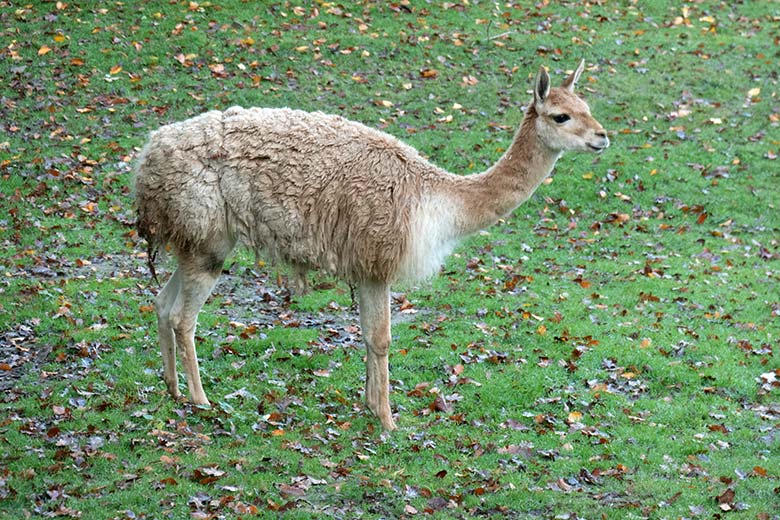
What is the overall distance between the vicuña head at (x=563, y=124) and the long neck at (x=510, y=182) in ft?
0.25

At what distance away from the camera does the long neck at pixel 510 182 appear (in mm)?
8492

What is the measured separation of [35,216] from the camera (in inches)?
514

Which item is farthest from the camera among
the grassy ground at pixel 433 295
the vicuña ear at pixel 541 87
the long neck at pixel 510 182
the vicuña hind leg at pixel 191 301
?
the long neck at pixel 510 182

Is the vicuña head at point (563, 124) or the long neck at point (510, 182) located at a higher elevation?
the vicuña head at point (563, 124)

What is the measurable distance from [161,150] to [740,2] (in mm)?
18060

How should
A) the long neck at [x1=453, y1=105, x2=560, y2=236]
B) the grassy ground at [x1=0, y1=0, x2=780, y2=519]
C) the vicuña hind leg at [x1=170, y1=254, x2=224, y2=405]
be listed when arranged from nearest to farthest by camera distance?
1. the grassy ground at [x1=0, y1=0, x2=780, y2=519]
2. the vicuña hind leg at [x1=170, y1=254, x2=224, y2=405]
3. the long neck at [x1=453, y1=105, x2=560, y2=236]

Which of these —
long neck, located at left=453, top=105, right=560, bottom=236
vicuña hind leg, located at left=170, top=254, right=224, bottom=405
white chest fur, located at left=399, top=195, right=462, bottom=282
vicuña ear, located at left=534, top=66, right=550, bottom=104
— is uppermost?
vicuña ear, located at left=534, top=66, right=550, bottom=104

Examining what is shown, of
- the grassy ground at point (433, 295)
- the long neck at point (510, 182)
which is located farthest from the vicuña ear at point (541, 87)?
the grassy ground at point (433, 295)

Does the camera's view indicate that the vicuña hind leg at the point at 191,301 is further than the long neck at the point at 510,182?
No

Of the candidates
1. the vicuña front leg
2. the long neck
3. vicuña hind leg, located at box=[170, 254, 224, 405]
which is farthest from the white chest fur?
vicuña hind leg, located at box=[170, 254, 224, 405]

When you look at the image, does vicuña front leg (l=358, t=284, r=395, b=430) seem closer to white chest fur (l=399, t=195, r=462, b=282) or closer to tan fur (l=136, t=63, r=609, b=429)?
tan fur (l=136, t=63, r=609, b=429)

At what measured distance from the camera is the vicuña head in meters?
8.40

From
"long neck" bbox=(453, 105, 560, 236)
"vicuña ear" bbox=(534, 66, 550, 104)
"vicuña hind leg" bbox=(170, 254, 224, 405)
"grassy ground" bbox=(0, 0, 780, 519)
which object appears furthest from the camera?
"long neck" bbox=(453, 105, 560, 236)

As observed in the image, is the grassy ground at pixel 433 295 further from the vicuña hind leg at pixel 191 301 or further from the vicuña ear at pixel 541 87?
the vicuña ear at pixel 541 87
